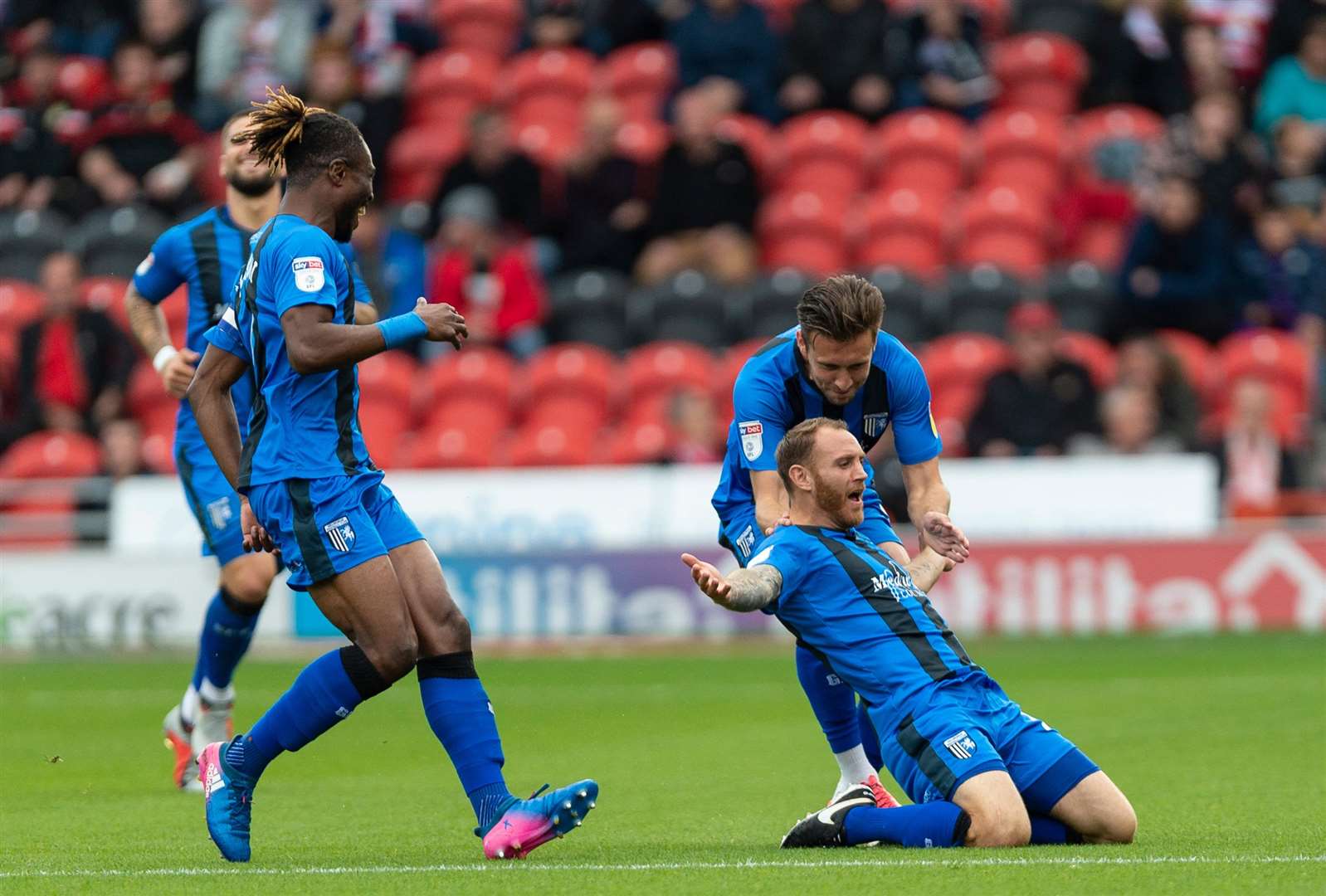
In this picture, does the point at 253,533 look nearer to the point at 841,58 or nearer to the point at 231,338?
the point at 231,338

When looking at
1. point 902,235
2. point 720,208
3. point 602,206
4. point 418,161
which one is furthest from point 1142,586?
point 418,161

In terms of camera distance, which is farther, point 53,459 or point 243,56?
point 243,56

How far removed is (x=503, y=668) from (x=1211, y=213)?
715 centimetres

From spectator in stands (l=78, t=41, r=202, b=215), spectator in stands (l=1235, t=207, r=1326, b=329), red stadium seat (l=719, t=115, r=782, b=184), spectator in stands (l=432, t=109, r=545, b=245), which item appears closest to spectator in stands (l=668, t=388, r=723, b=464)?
spectator in stands (l=432, t=109, r=545, b=245)

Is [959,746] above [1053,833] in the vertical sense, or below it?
above

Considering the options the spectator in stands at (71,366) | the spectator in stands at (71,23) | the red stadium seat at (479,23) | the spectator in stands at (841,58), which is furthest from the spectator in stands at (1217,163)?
the spectator in stands at (71,23)

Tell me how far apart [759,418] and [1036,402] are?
31.0 feet

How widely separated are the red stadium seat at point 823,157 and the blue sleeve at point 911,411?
1226 cm

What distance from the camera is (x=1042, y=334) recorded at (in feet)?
52.4

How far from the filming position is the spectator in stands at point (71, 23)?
2128 cm

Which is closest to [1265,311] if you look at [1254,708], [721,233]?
[721,233]

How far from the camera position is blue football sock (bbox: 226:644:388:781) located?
619cm

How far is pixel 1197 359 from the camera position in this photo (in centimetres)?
1669

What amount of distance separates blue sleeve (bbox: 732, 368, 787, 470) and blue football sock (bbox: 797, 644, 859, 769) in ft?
2.30
